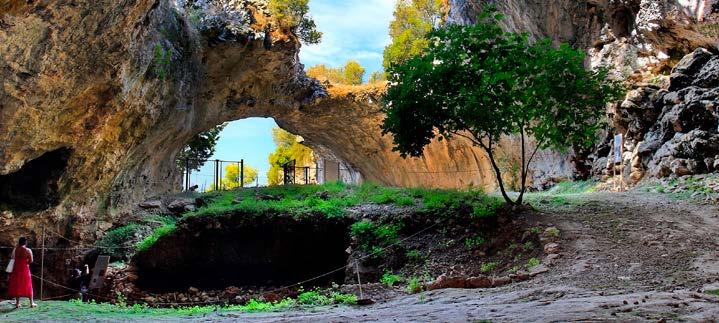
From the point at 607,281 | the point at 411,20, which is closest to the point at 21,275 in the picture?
the point at 607,281

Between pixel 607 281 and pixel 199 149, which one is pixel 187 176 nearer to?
pixel 199 149

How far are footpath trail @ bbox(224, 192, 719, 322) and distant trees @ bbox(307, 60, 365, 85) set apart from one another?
33.6m

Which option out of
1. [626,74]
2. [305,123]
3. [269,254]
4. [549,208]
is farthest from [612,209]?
[305,123]

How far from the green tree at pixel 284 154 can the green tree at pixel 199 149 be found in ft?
57.4

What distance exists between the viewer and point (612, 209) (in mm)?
12172

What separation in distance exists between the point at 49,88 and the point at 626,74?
55.6 feet

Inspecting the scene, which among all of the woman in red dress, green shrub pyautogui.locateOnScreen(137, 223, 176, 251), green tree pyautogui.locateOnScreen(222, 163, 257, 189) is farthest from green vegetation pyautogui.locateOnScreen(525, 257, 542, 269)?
green tree pyautogui.locateOnScreen(222, 163, 257, 189)

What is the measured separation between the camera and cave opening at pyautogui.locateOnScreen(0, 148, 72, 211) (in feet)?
41.7

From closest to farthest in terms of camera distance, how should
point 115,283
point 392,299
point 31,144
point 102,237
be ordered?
point 392,299 → point 31,144 → point 115,283 → point 102,237

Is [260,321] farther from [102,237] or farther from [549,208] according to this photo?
[102,237]

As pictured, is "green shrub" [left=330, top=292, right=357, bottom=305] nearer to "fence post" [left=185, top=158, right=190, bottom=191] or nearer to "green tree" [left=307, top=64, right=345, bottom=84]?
"fence post" [left=185, top=158, right=190, bottom=191]

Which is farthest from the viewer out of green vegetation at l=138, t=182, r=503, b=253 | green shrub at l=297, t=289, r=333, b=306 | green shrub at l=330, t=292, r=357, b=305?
green vegetation at l=138, t=182, r=503, b=253

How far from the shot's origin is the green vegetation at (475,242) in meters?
11.6

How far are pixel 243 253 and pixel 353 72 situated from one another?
29.7m
